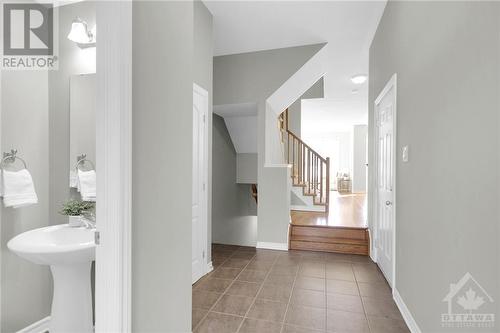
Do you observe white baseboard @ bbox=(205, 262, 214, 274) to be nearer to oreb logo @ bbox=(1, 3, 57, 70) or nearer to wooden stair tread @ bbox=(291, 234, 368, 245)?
wooden stair tread @ bbox=(291, 234, 368, 245)

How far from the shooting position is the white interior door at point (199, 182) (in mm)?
3076

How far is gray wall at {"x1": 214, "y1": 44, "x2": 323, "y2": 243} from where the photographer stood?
4.19m

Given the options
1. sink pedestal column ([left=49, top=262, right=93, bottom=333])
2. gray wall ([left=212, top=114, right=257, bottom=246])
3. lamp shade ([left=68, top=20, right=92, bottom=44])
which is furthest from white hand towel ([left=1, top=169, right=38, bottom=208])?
gray wall ([left=212, top=114, right=257, bottom=246])

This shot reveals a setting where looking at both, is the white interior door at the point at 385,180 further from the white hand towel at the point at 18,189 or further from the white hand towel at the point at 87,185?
the white hand towel at the point at 18,189

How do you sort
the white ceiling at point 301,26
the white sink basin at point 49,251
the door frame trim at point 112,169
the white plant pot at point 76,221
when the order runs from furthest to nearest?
the white ceiling at point 301,26 < the white plant pot at point 76,221 < the white sink basin at point 49,251 < the door frame trim at point 112,169

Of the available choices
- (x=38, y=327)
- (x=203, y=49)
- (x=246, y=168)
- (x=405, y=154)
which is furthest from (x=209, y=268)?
(x=246, y=168)

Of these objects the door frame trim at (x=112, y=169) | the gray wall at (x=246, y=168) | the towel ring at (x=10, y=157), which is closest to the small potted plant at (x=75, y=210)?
the towel ring at (x=10, y=157)

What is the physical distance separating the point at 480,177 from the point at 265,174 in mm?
3134

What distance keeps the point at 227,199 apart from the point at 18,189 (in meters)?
4.48

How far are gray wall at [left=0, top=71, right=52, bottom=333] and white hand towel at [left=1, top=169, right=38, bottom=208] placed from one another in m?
0.09

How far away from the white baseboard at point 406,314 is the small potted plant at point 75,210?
2559 millimetres

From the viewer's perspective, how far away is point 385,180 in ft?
10.2

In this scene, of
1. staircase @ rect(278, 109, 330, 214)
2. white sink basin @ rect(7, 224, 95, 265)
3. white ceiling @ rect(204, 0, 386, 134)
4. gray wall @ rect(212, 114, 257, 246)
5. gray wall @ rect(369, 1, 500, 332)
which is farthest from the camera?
staircase @ rect(278, 109, 330, 214)

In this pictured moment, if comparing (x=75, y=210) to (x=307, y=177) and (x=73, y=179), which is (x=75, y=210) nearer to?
(x=73, y=179)
